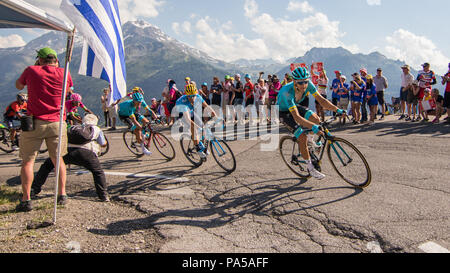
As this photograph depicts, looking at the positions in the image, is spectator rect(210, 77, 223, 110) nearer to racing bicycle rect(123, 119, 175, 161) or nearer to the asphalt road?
racing bicycle rect(123, 119, 175, 161)

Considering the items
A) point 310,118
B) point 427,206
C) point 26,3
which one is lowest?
point 427,206

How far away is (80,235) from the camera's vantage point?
3457mm

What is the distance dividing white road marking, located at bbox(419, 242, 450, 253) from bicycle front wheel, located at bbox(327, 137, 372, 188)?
63.9 inches

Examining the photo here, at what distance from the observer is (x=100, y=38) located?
427 cm

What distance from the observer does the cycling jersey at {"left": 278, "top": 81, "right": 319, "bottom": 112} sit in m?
4.93

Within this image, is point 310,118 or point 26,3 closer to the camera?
point 26,3

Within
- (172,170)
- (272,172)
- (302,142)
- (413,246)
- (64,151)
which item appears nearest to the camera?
(413,246)

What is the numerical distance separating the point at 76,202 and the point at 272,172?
373 centimetres

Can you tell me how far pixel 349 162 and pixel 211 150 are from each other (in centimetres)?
294

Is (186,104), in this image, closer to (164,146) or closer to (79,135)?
(164,146)

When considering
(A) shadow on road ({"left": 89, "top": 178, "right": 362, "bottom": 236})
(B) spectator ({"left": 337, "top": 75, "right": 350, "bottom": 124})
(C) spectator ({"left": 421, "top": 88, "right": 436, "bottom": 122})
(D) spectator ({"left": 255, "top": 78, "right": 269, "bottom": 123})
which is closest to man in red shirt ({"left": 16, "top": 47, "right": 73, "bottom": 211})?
(A) shadow on road ({"left": 89, "top": 178, "right": 362, "bottom": 236})

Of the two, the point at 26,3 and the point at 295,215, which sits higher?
the point at 26,3
